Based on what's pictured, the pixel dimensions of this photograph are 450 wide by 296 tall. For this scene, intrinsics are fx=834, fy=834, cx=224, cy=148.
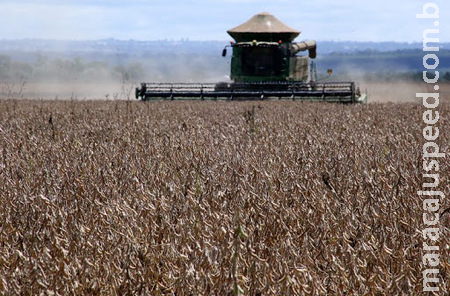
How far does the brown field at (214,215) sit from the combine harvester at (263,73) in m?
11.7

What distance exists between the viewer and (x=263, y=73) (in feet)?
81.4

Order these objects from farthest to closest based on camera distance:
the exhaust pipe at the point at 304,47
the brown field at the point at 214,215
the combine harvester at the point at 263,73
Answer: the exhaust pipe at the point at 304,47, the combine harvester at the point at 263,73, the brown field at the point at 214,215

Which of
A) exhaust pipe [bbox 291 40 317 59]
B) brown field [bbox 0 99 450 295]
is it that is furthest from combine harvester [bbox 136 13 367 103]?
brown field [bbox 0 99 450 295]

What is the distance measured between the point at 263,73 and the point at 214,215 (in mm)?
20603

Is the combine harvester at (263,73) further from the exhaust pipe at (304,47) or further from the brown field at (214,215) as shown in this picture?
the brown field at (214,215)

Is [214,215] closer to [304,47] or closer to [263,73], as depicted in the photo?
[263,73]

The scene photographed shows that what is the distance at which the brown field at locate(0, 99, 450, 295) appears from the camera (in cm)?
330

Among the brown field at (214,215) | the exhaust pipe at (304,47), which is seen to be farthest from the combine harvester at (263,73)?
the brown field at (214,215)

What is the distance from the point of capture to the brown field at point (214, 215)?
3.30 meters

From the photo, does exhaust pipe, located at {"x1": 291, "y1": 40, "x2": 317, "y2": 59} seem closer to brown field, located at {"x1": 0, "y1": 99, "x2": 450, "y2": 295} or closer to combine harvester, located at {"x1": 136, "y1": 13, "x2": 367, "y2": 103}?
combine harvester, located at {"x1": 136, "y1": 13, "x2": 367, "y2": 103}

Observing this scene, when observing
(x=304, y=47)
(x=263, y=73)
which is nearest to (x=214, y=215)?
(x=263, y=73)

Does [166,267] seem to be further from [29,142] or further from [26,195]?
[29,142]

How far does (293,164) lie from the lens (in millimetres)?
6711

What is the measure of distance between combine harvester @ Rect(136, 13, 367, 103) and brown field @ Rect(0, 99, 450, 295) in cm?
1174
